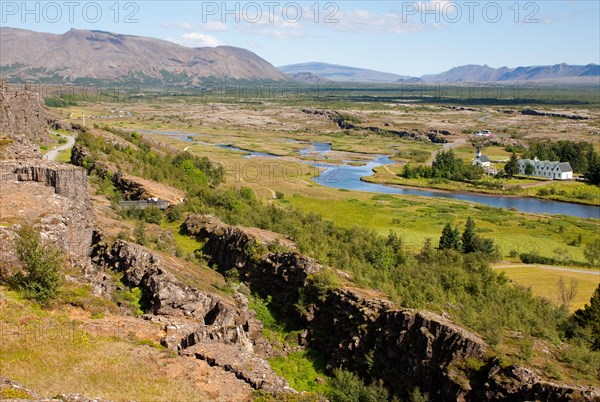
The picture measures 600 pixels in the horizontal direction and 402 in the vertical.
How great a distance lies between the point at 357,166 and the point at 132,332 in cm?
11602

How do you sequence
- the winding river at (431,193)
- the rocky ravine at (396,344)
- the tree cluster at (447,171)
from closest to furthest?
the rocky ravine at (396,344) < the winding river at (431,193) < the tree cluster at (447,171)

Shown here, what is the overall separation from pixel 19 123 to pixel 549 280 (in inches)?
2352

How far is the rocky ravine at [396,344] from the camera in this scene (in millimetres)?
23328

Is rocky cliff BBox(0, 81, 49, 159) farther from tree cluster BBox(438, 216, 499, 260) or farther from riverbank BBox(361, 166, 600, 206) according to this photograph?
riverbank BBox(361, 166, 600, 206)

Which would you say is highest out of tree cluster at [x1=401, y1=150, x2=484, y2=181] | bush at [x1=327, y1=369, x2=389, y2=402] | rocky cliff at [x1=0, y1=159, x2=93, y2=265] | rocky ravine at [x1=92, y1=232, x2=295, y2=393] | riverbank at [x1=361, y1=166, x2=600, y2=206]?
rocky cliff at [x1=0, y1=159, x2=93, y2=265]

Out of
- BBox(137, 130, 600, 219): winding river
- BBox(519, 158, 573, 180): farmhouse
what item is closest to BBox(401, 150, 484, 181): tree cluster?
BBox(137, 130, 600, 219): winding river

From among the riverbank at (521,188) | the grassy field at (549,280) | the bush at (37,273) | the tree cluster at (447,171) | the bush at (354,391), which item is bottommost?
the grassy field at (549,280)

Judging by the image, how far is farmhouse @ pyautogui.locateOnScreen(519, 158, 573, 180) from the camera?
124 meters

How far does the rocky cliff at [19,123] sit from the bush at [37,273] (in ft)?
51.2

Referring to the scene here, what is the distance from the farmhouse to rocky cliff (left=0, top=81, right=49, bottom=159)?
10404 centimetres

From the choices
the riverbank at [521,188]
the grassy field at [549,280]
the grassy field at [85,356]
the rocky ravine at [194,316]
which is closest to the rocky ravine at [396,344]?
the rocky ravine at [194,316]

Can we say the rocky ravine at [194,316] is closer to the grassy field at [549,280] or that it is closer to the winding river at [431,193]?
the grassy field at [549,280]

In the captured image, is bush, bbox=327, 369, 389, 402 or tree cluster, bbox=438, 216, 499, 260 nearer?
bush, bbox=327, 369, 389, 402

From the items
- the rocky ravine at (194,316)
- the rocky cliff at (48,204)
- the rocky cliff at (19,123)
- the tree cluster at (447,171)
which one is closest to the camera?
the rocky ravine at (194,316)
